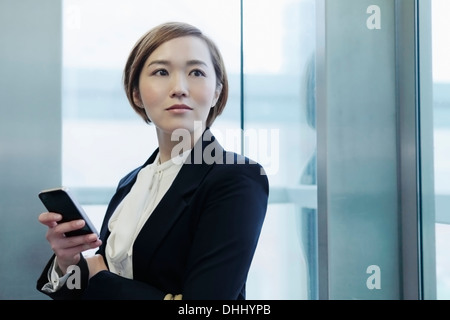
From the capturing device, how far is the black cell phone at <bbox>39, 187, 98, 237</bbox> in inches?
40.0

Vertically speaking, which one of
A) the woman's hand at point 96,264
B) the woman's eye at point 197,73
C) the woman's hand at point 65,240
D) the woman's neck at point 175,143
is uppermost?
the woman's eye at point 197,73

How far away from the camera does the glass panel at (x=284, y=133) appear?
66.3 inches

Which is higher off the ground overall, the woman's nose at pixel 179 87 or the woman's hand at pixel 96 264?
the woman's nose at pixel 179 87

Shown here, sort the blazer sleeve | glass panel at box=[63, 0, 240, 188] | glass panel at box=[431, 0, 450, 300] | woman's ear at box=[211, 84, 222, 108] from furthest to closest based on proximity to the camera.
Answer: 1. glass panel at box=[431, 0, 450, 300]
2. glass panel at box=[63, 0, 240, 188]
3. woman's ear at box=[211, 84, 222, 108]
4. the blazer sleeve

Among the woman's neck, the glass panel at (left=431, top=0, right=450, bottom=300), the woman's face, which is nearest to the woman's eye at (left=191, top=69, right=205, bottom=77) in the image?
the woman's face

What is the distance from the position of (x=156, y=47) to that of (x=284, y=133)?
0.68 metres

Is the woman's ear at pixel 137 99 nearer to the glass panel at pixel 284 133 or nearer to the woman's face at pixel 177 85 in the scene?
the woman's face at pixel 177 85

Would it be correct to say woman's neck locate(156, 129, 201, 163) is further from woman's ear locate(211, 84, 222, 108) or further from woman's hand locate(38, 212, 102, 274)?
woman's hand locate(38, 212, 102, 274)

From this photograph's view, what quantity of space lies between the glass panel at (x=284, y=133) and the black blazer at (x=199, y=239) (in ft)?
1.94

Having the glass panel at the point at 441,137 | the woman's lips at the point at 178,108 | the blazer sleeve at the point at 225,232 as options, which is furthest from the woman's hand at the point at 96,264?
the glass panel at the point at 441,137

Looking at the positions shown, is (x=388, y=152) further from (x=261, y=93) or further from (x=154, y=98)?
(x=154, y=98)

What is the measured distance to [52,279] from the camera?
3.75 ft

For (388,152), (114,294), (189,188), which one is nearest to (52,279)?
(114,294)
